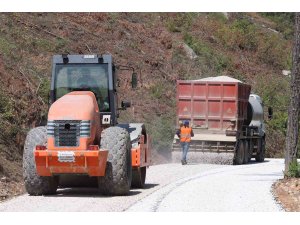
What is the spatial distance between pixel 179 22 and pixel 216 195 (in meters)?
37.9

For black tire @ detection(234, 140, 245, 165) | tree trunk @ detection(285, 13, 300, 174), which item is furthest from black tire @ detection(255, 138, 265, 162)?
tree trunk @ detection(285, 13, 300, 174)

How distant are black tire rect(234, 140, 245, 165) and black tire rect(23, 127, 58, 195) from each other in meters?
15.7

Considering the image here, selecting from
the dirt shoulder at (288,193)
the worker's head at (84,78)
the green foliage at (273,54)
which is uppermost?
the green foliage at (273,54)

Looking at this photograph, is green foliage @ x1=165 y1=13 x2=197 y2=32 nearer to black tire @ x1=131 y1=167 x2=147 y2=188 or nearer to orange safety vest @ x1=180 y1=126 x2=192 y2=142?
orange safety vest @ x1=180 y1=126 x2=192 y2=142

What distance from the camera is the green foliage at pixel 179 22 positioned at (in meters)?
52.5

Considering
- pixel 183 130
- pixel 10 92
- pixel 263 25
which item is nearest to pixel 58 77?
pixel 10 92

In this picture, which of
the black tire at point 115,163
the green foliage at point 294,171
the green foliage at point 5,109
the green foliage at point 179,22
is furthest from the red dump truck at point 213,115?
the green foliage at point 179,22

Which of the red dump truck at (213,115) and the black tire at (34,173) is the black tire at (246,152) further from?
the black tire at (34,173)

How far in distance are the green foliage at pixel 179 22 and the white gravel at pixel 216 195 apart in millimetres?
29440

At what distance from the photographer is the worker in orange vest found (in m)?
29.2

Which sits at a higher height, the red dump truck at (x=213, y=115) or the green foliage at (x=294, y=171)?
the red dump truck at (x=213, y=115)

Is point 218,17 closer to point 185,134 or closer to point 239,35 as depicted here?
point 239,35

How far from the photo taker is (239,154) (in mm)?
31672

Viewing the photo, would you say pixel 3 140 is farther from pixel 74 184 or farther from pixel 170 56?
pixel 170 56
